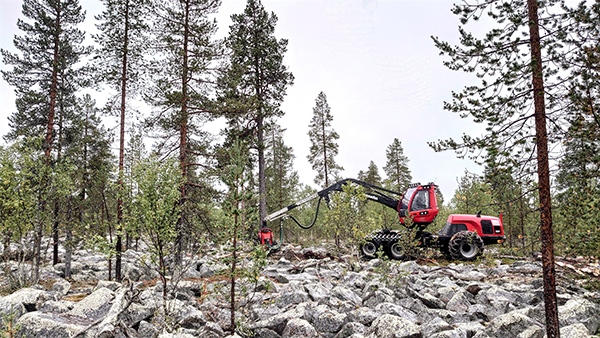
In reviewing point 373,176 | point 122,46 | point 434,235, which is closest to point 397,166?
point 373,176

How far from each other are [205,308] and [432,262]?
432 inches

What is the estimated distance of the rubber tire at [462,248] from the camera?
1379 cm

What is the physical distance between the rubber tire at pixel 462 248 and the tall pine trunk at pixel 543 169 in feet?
27.4

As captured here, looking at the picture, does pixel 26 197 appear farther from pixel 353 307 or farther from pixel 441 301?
pixel 441 301

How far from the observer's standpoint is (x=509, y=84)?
6.15 meters

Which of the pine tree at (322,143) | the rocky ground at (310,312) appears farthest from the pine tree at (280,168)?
the rocky ground at (310,312)

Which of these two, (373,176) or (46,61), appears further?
(373,176)

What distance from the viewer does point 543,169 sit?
19.2ft

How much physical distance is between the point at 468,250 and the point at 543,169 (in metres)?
9.51

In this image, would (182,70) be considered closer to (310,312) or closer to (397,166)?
(310,312)

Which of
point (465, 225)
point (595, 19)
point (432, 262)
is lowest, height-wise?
point (432, 262)

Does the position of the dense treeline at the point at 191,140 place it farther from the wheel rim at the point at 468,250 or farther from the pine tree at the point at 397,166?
the pine tree at the point at 397,166

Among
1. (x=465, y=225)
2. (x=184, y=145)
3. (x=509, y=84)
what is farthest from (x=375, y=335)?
(x=465, y=225)

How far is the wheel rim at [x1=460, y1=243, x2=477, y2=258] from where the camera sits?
14000mm
